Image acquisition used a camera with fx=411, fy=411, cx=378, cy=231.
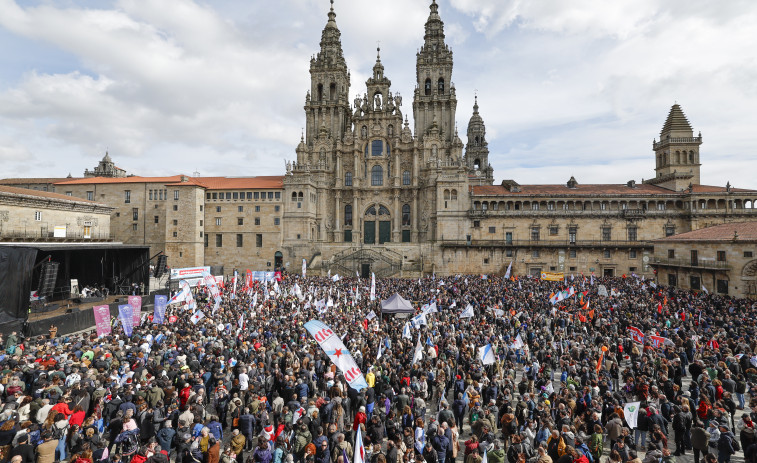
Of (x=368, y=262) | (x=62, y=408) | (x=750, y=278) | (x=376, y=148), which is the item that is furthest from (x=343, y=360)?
(x=376, y=148)

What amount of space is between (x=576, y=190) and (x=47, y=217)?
2386 inches

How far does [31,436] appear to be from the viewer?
30.7 feet

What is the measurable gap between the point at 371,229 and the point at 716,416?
2081 inches

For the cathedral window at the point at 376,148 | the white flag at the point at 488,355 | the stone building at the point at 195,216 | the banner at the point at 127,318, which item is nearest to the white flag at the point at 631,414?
the white flag at the point at 488,355

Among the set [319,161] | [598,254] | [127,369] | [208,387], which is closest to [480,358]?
[208,387]

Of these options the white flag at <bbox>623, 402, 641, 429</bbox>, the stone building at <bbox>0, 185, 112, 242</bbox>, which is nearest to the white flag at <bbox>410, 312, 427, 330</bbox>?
the white flag at <bbox>623, 402, 641, 429</bbox>

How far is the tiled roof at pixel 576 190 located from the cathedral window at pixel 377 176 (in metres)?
13.6

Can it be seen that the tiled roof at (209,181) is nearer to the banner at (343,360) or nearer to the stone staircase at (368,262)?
the stone staircase at (368,262)

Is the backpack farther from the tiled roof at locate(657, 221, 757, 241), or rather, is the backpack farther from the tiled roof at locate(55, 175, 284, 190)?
the tiled roof at locate(55, 175, 284, 190)

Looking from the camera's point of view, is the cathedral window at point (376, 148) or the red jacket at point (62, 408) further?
the cathedral window at point (376, 148)

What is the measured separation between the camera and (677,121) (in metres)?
59.1

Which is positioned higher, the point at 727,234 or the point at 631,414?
the point at 727,234

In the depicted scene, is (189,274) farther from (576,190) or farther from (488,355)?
(576,190)

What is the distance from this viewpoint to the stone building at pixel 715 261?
103 ft
